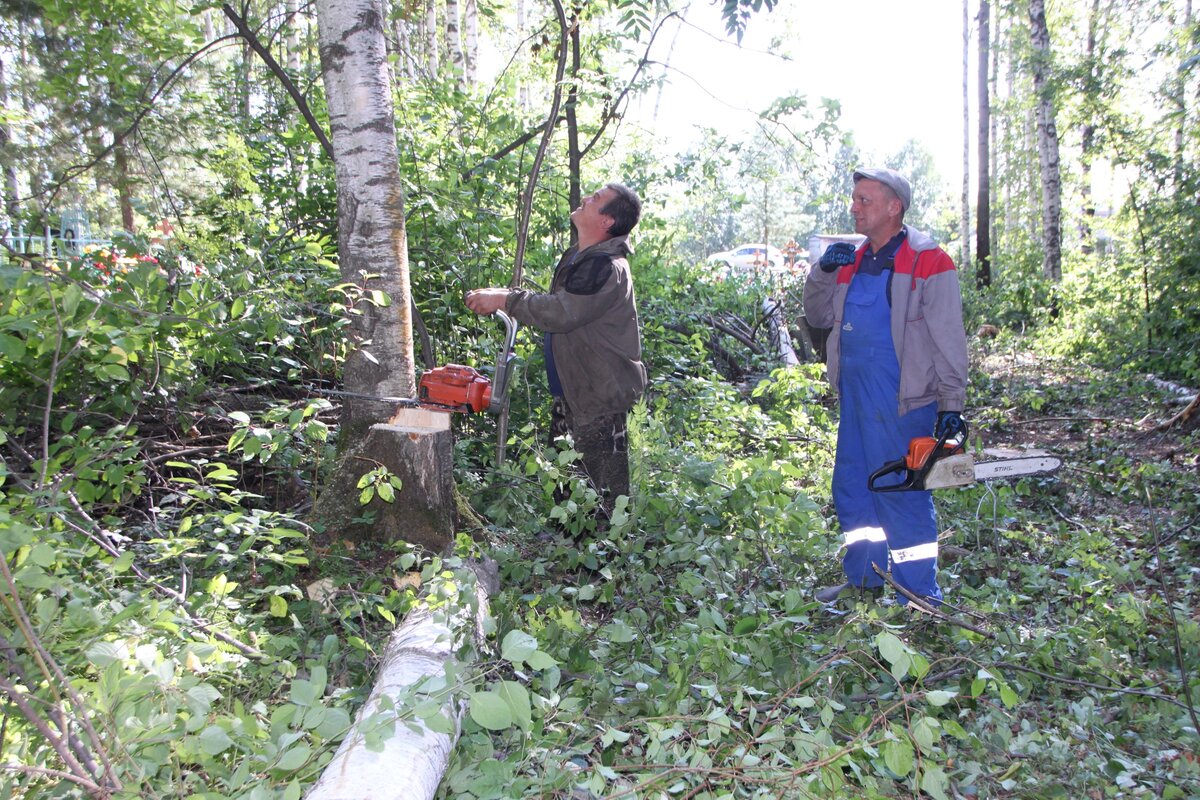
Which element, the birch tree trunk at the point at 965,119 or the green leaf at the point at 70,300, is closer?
the green leaf at the point at 70,300

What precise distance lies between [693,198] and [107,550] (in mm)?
6968

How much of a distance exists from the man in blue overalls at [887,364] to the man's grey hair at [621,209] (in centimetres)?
96

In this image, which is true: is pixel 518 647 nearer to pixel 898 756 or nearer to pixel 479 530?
pixel 898 756

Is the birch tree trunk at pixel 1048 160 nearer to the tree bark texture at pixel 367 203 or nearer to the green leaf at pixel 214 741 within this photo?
the tree bark texture at pixel 367 203

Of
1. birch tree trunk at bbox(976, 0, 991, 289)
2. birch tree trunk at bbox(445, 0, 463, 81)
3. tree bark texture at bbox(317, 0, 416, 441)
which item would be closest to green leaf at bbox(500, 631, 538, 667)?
tree bark texture at bbox(317, 0, 416, 441)

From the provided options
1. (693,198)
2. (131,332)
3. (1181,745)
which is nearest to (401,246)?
(131,332)

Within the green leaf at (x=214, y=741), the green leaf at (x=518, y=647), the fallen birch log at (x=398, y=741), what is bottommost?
the fallen birch log at (x=398, y=741)

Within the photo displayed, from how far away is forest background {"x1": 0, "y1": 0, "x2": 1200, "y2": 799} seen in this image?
6.91ft

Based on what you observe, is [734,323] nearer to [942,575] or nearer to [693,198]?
[693,198]

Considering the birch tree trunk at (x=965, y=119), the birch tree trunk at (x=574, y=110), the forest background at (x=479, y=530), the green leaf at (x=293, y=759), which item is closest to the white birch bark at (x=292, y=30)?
the forest background at (x=479, y=530)

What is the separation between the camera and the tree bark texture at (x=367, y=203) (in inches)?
142

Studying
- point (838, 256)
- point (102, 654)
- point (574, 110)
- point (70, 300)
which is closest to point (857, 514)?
point (838, 256)

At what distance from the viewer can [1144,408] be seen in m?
7.51

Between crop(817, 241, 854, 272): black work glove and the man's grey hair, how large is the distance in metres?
0.96
